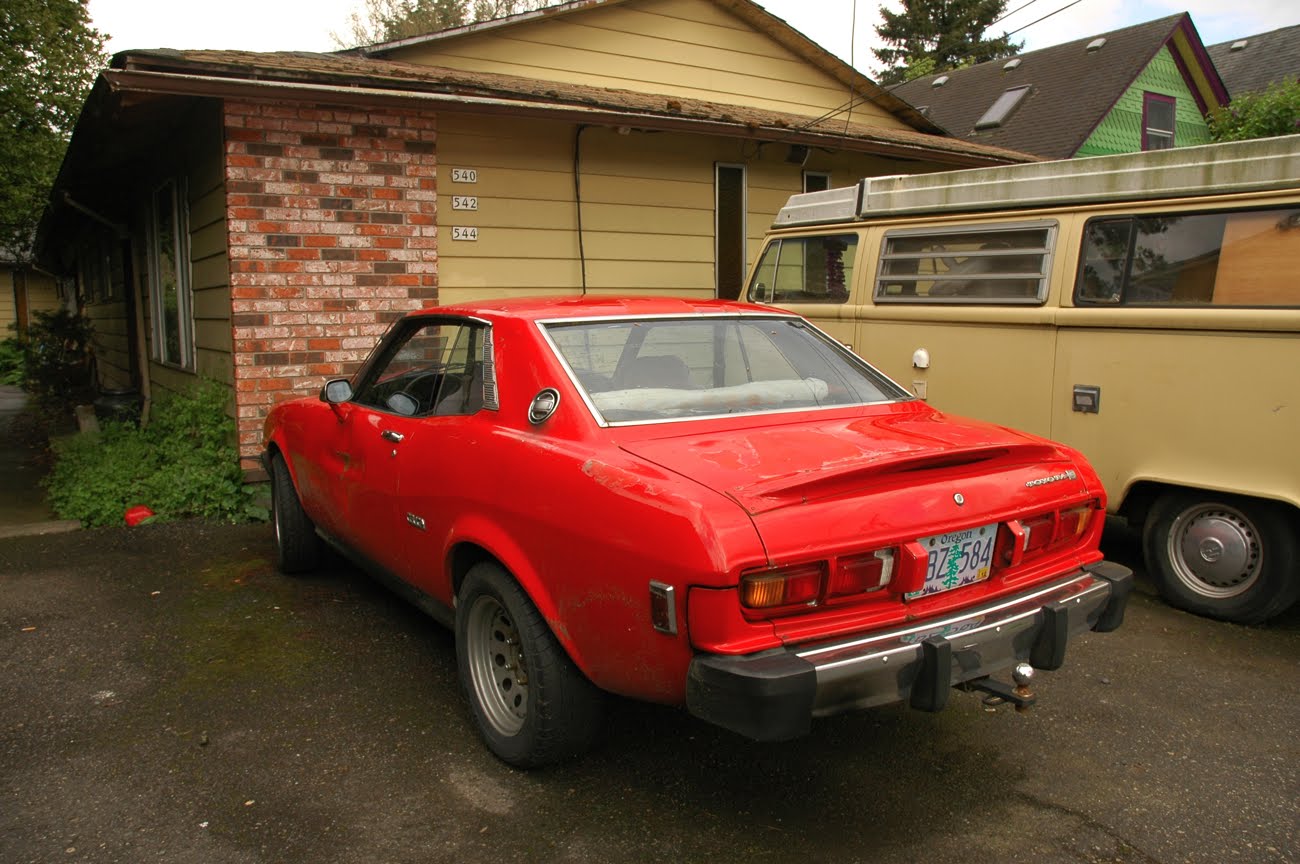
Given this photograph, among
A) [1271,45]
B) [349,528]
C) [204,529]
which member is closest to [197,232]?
[204,529]

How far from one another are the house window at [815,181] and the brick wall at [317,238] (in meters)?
3.88

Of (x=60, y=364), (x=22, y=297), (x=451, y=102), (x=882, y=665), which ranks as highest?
(x=451, y=102)

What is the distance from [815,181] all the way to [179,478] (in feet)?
21.0

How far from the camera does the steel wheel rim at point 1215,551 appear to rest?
181 inches

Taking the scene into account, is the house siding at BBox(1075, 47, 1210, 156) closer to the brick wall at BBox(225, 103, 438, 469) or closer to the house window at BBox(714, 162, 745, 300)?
the house window at BBox(714, 162, 745, 300)

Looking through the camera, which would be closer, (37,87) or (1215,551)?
(1215,551)

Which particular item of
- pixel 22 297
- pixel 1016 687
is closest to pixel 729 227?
pixel 1016 687

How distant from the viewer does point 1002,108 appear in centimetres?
2225

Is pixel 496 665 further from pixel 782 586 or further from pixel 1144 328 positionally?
pixel 1144 328

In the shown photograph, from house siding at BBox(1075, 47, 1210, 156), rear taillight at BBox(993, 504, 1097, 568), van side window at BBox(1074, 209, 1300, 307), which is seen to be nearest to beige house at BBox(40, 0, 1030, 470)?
van side window at BBox(1074, 209, 1300, 307)

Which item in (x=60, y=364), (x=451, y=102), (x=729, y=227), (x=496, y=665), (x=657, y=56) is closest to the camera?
(x=496, y=665)

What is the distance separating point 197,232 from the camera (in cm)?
788

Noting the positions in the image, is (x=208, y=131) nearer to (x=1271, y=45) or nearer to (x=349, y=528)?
(x=349, y=528)

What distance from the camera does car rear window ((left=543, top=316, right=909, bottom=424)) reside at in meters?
3.27
